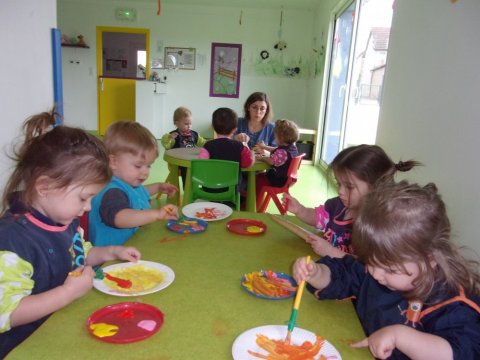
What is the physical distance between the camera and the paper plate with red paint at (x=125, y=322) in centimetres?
73

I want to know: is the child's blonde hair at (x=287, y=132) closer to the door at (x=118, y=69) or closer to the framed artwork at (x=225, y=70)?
the framed artwork at (x=225, y=70)

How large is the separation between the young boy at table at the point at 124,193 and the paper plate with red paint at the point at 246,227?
0.70 ft

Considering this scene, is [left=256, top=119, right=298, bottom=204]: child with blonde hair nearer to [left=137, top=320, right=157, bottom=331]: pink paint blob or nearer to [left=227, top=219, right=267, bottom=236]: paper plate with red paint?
[left=227, top=219, right=267, bottom=236]: paper plate with red paint

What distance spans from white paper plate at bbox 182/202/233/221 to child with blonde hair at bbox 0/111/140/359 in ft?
1.78

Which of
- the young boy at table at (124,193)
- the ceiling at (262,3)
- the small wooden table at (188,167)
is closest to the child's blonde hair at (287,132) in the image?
the small wooden table at (188,167)

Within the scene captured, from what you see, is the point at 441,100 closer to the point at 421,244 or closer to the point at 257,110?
the point at 421,244

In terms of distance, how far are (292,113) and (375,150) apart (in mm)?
6654

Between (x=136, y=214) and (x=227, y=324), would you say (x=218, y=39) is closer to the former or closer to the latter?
(x=136, y=214)

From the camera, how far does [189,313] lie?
2.73ft

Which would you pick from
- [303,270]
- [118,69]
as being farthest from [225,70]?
[303,270]

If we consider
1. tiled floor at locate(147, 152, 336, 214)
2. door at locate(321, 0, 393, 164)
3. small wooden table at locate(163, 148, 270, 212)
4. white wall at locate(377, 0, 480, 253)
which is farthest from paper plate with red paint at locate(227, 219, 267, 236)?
door at locate(321, 0, 393, 164)

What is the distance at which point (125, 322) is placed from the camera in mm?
789

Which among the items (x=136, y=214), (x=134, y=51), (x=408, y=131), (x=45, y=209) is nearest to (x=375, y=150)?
(x=136, y=214)

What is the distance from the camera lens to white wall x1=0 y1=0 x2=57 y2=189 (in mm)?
1933
